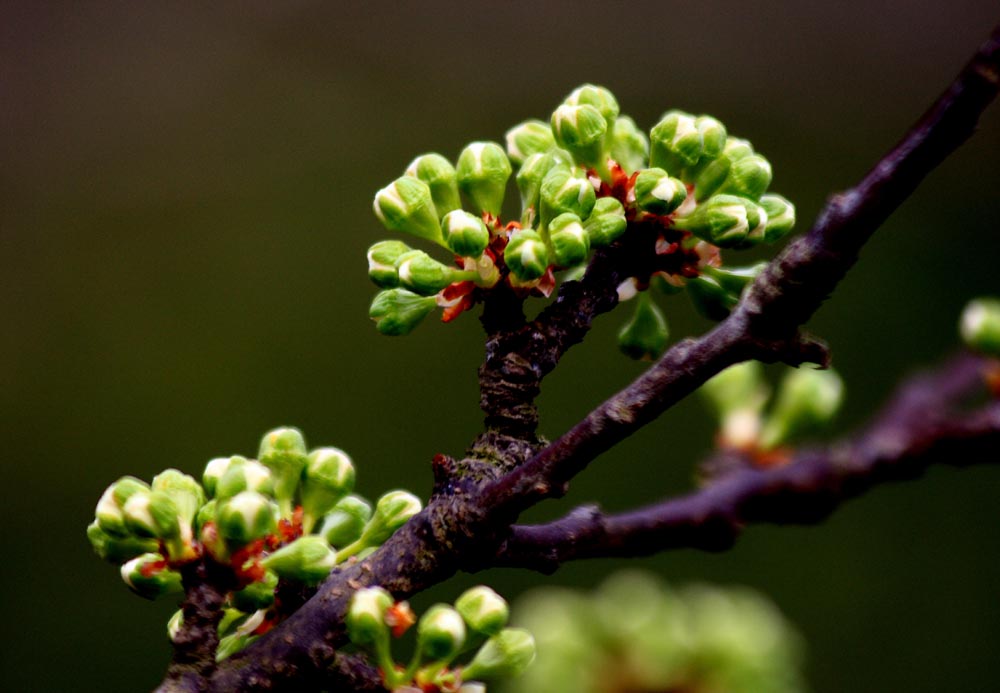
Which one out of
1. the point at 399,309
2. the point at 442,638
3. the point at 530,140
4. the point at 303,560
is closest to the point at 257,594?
the point at 303,560

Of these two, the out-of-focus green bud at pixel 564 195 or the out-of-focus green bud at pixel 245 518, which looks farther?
the out-of-focus green bud at pixel 564 195

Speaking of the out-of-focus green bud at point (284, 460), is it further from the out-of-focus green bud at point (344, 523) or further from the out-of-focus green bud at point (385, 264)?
the out-of-focus green bud at point (385, 264)

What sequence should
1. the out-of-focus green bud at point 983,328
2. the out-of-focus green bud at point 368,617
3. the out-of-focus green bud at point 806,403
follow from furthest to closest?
the out-of-focus green bud at point 806,403, the out-of-focus green bud at point 983,328, the out-of-focus green bud at point 368,617

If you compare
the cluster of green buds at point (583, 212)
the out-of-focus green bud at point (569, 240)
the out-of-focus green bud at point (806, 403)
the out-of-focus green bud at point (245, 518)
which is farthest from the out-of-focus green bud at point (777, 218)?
the out-of-focus green bud at point (245, 518)

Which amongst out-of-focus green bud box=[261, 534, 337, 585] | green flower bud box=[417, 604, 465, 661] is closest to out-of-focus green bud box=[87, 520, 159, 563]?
out-of-focus green bud box=[261, 534, 337, 585]

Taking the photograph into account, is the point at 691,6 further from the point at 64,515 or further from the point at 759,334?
the point at 759,334

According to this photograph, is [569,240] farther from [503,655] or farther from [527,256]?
[503,655]

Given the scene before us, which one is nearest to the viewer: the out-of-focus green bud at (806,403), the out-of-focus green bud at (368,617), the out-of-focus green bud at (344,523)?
the out-of-focus green bud at (368,617)
